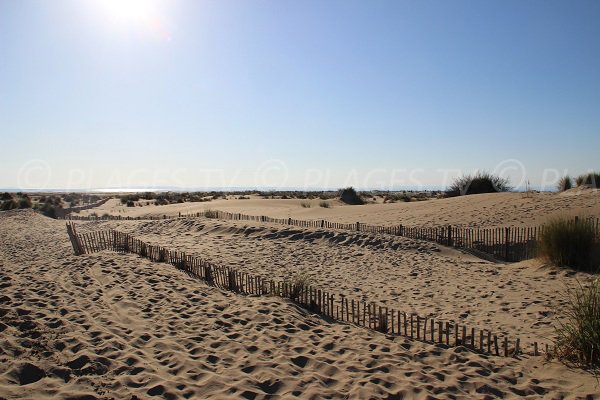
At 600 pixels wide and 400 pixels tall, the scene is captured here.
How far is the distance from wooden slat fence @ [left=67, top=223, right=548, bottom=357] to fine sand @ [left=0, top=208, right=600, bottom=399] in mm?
283

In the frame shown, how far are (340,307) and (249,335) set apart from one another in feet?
9.00

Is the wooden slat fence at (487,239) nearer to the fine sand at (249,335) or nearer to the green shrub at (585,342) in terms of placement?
the fine sand at (249,335)

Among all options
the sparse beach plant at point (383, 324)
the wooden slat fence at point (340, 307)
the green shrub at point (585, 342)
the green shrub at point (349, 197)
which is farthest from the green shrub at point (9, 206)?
the green shrub at point (585, 342)

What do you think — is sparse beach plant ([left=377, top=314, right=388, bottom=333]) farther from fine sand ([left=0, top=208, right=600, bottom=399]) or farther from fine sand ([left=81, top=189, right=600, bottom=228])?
fine sand ([left=81, top=189, right=600, bottom=228])

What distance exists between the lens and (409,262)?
12.7 metres

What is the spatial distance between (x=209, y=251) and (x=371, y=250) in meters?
5.71

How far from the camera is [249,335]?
6105 millimetres

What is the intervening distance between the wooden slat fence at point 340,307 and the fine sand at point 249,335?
28 centimetres

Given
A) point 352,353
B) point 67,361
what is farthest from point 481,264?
point 67,361

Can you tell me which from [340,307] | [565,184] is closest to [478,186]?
[565,184]

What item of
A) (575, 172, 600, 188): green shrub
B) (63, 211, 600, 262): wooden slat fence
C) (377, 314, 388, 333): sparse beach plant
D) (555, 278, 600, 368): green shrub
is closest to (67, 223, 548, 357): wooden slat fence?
(377, 314, 388, 333): sparse beach plant

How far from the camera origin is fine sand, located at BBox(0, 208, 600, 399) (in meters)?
4.56

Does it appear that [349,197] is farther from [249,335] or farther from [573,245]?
[249,335]

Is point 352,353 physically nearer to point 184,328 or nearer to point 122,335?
point 184,328
